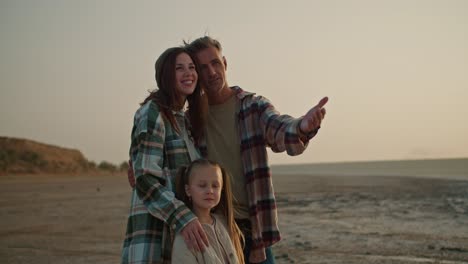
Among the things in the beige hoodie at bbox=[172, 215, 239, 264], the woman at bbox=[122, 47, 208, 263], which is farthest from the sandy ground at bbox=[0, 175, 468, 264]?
the woman at bbox=[122, 47, 208, 263]

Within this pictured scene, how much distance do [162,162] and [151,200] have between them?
24 centimetres

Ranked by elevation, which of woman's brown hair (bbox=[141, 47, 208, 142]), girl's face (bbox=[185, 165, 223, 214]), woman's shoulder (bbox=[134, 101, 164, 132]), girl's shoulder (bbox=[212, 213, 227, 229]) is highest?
woman's brown hair (bbox=[141, 47, 208, 142])

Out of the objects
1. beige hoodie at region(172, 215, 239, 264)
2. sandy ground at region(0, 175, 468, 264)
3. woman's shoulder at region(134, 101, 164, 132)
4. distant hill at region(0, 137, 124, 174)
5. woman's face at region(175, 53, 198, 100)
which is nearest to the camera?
beige hoodie at region(172, 215, 239, 264)

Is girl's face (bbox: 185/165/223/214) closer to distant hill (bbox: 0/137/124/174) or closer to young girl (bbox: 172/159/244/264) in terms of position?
young girl (bbox: 172/159/244/264)

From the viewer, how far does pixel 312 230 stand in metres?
9.73

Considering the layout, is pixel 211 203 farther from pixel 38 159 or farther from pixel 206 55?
pixel 38 159

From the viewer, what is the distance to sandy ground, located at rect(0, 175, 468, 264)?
7.43 meters

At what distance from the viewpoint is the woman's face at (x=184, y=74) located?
338cm

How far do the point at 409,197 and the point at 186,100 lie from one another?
14447 millimetres

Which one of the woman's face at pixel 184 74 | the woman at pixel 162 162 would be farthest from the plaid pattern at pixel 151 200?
the woman's face at pixel 184 74

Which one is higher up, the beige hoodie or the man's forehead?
the man's forehead

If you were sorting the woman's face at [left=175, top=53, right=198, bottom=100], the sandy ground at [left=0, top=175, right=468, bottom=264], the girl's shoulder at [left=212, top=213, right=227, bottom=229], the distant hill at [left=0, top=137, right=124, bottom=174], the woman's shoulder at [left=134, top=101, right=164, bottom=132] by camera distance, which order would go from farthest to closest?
the distant hill at [left=0, top=137, right=124, bottom=174]
the sandy ground at [left=0, top=175, right=468, bottom=264]
the woman's face at [left=175, top=53, right=198, bottom=100]
the girl's shoulder at [left=212, top=213, right=227, bottom=229]
the woman's shoulder at [left=134, top=101, right=164, bottom=132]

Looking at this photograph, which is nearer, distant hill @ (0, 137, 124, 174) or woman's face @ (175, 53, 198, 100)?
woman's face @ (175, 53, 198, 100)

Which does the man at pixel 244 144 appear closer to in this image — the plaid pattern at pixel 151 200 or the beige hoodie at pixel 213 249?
the beige hoodie at pixel 213 249
